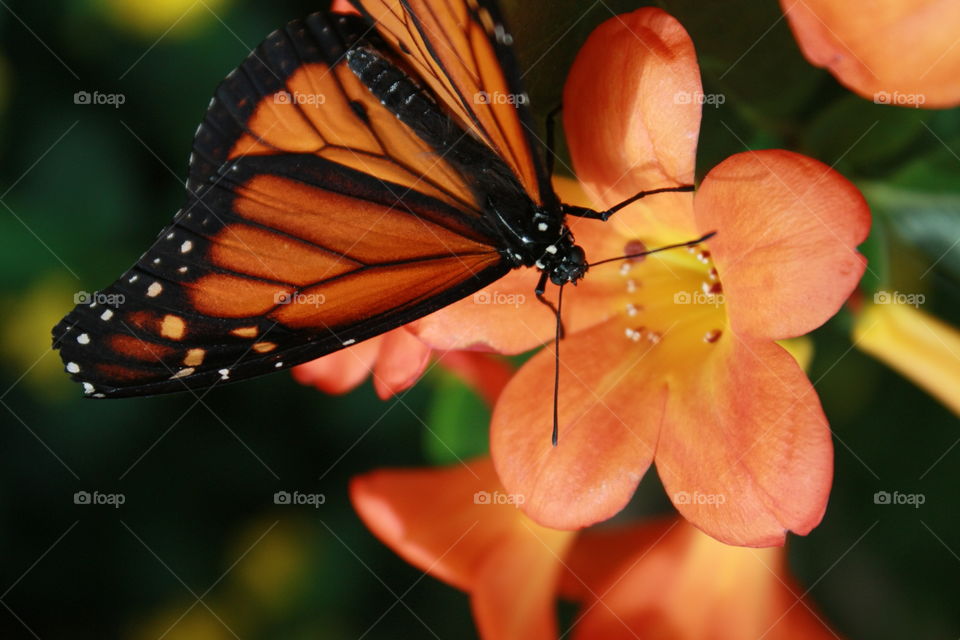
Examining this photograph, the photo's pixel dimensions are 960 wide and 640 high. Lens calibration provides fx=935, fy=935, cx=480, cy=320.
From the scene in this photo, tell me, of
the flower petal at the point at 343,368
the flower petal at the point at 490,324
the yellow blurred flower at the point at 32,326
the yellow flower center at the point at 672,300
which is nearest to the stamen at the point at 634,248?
the yellow flower center at the point at 672,300

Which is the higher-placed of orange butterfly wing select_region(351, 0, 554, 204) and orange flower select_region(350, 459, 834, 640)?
orange butterfly wing select_region(351, 0, 554, 204)

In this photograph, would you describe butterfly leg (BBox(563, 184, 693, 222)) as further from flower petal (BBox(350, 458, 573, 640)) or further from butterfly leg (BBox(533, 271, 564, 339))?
flower petal (BBox(350, 458, 573, 640))

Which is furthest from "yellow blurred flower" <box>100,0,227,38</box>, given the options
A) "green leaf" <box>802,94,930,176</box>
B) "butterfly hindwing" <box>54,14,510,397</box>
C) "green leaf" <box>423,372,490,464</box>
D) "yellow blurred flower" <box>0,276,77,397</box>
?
"green leaf" <box>802,94,930,176</box>

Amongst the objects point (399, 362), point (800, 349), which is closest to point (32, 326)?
point (399, 362)

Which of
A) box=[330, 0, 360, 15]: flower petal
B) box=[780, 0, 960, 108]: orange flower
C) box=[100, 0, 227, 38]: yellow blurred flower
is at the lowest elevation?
box=[780, 0, 960, 108]: orange flower

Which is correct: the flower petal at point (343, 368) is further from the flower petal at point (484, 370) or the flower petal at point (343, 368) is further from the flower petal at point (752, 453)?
the flower petal at point (752, 453)

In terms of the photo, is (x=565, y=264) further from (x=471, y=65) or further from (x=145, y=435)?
(x=145, y=435)
